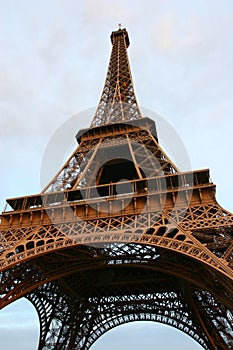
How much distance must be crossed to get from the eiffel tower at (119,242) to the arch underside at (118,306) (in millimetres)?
80

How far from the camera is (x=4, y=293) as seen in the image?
1670cm

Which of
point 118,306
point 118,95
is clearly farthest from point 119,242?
point 118,95

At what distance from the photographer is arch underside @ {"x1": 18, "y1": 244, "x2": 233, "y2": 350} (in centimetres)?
2317

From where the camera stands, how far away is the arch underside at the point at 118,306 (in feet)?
76.0

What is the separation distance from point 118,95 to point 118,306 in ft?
59.2

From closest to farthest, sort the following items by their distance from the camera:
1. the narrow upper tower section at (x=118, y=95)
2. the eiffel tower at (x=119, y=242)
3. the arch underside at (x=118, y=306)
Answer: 1. the eiffel tower at (x=119, y=242)
2. the arch underside at (x=118, y=306)
3. the narrow upper tower section at (x=118, y=95)

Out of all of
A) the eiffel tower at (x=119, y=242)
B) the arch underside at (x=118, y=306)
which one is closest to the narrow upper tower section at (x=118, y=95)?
the eiffel tower at (x=119, y=242)

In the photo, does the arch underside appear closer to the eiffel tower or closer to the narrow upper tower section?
the eiffel tower

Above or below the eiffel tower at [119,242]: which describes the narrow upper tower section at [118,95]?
above

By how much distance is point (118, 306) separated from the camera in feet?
88.4

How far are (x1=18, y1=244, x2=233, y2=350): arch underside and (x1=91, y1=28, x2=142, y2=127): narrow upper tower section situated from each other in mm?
12142

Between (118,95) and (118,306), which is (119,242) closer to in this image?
(118,306)

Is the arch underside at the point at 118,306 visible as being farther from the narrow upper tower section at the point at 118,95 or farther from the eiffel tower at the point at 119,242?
the narrow upper tower section at the point at 118,95

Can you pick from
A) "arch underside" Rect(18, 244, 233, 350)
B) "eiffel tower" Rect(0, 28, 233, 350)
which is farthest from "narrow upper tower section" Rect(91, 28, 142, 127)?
"arch underside" Rect(18, 244, 233, 350)
